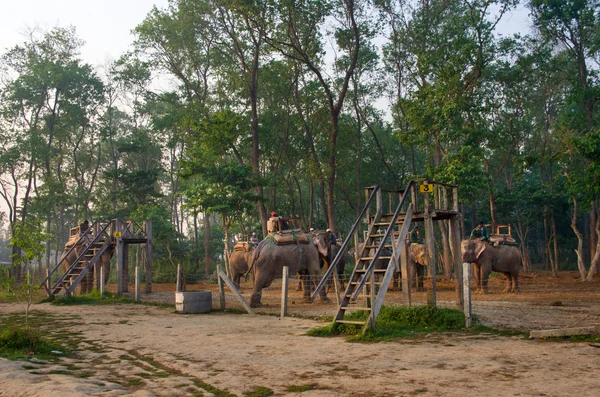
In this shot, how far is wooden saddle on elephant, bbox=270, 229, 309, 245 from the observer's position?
18734 mm

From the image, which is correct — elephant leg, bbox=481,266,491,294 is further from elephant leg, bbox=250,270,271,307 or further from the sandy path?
the sandy path

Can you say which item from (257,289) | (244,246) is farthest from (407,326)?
(244,246)

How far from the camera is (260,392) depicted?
6.81m

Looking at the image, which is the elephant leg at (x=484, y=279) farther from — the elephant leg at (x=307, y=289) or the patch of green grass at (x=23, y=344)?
the patch of green grass at (x=23, y=344)

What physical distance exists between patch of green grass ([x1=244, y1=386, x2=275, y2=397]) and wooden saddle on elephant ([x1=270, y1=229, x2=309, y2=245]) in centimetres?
1175

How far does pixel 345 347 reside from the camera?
31.9 feet

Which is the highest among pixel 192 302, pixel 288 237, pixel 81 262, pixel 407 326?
pixel 288 237

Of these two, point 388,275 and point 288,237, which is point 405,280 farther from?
point 288,237

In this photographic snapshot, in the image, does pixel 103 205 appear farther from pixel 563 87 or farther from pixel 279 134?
pixel 563 87

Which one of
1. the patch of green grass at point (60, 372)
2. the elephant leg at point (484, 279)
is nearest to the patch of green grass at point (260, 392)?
the patch of green grass at point (60, 372)

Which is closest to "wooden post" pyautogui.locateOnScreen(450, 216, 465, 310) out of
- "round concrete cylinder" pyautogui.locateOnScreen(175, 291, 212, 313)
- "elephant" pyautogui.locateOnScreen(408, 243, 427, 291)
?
"round concrete cylinder" pyautogui.locateOnScreen(175, 291, 212, 313)

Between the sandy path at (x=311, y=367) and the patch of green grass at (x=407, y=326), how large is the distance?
504mm

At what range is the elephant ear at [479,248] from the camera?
69.0 feet

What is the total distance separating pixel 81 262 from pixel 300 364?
56.8 ft
